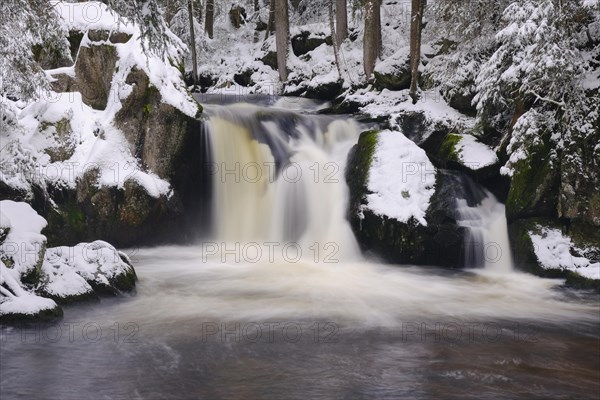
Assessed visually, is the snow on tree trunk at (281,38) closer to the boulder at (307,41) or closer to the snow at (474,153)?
the boulder at (307,41)

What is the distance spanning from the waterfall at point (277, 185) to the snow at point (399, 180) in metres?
1.04

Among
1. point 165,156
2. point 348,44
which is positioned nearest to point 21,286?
point 165,156

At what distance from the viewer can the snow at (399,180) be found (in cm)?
1065

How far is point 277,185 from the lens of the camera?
1291 cm

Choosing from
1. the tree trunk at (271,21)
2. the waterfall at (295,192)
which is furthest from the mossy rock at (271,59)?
the waterfall at (295,192)

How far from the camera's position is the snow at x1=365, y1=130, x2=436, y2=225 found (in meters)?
10.6

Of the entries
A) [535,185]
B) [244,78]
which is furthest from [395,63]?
[244,78]

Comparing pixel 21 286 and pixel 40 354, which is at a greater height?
pixel 21 286

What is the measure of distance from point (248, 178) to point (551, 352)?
27.1 ft

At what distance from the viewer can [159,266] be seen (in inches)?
409

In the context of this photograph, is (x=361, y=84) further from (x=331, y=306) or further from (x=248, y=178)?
(x=331, y=306)

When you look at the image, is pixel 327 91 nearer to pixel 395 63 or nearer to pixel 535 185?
pixel 395 63

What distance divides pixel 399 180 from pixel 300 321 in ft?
15.3

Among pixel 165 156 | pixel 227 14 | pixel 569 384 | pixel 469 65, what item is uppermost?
pixel 227 14
